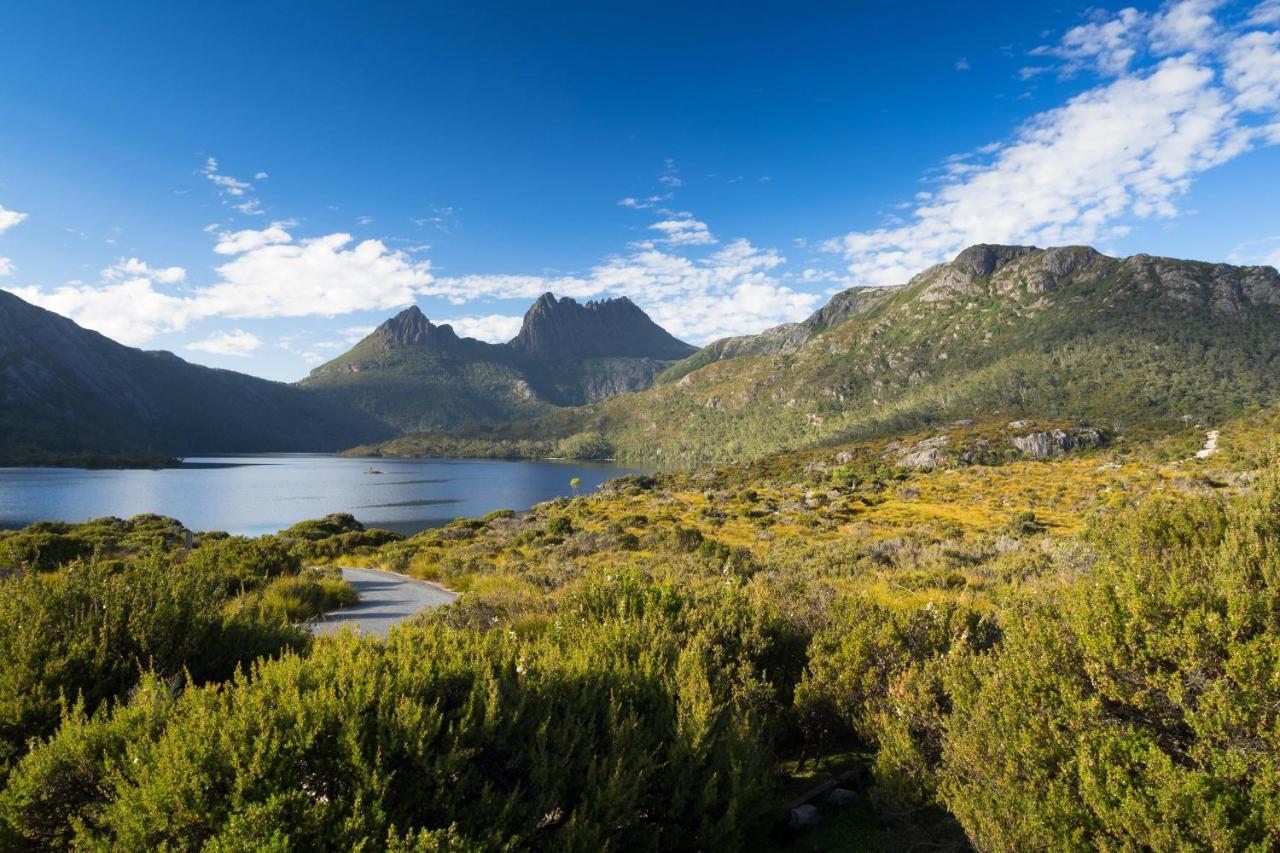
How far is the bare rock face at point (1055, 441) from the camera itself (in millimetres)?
77062

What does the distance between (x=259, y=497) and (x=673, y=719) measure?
288 ft

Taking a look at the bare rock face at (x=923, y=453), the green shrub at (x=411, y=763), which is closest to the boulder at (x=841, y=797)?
the green shrub at (x=411, y=763)

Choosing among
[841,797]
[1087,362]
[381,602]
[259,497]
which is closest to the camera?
[841,797]

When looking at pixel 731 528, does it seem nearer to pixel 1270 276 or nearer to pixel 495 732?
pixel 495 732

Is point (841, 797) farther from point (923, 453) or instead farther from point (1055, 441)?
point (1055, 441)

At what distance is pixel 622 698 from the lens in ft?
Result: 16.1

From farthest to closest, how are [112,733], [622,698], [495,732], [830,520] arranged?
[830,520] → [622,698] → [495,732] → [112,733]

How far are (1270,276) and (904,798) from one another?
237m

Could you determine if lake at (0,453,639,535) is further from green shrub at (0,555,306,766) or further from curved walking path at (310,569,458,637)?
green shrub at (0,555,306,766)

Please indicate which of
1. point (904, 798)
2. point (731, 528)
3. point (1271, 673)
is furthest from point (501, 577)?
point (731, 528)

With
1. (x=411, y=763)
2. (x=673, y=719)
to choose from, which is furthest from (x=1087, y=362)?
(x=411, y=763)

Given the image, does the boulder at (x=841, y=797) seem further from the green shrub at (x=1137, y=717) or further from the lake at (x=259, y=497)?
the lake at (x=259, y=497)

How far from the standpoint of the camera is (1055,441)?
7888 centimetres

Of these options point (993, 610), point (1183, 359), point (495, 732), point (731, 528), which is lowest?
point (731, 528)
